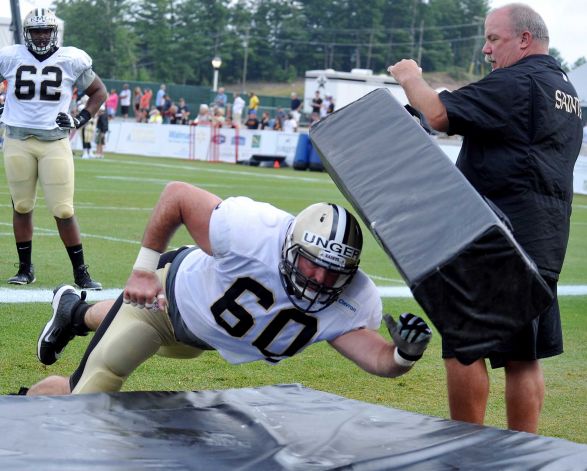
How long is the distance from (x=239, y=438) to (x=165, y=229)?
77 centimetres

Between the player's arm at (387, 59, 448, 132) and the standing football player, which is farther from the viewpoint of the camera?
the standing football player

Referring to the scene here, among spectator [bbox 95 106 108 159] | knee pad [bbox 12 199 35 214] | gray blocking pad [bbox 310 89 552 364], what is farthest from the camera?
spectator [bbox 95 106 108 159]

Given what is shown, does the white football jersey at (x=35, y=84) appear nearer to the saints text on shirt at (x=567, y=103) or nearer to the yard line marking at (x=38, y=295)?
the yard line marking at (x=38, y=295)

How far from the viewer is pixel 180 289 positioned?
12.7 feet

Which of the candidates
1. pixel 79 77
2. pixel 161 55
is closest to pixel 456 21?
pixel 161 55

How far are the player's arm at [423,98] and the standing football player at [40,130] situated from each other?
12.4 feet

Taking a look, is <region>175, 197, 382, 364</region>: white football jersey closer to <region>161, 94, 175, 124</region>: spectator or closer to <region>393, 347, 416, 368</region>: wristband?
<region>393, 347, 416, 368</region>: wristband

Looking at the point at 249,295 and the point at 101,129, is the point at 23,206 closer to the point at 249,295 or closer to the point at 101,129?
the point at 249,295

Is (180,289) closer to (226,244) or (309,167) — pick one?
(226,244)

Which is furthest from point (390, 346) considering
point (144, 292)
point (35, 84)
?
point (35, 84)

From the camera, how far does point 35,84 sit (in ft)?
23.6

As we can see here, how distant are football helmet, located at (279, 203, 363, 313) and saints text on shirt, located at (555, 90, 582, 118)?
0.93m

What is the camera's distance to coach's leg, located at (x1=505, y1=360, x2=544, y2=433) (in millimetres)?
4051

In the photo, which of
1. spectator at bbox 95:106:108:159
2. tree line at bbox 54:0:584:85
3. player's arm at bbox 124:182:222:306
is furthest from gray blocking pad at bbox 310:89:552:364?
tree line at bbox 54:0:584:85
